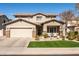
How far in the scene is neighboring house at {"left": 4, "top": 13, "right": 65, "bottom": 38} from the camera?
71.4 ft

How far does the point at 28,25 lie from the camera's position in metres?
24.5

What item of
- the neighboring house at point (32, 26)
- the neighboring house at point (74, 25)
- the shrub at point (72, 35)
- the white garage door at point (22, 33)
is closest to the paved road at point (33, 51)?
the white garage door at point (22, 33)

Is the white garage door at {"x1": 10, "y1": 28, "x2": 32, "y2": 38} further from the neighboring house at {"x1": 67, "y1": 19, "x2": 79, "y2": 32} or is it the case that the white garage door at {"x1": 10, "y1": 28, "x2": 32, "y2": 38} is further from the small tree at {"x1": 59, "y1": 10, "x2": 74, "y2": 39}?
the neighboring house at {"x1": 67, "y1": 19, "x2": 79, "y2": 32}

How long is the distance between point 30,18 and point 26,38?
4753 mm

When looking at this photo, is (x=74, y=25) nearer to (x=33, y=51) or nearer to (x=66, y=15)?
(x=66, y=15)

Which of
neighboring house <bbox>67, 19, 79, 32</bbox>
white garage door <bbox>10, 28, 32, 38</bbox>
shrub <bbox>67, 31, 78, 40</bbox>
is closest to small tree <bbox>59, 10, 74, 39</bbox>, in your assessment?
neighboring house <bbox>67, 19, 79, 32</bbox>

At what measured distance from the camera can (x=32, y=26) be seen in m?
24.8

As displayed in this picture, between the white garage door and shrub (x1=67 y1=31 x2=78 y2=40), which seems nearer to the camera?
the white garage door

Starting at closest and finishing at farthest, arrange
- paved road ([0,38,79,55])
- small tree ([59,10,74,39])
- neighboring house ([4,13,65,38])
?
paved road ([0,38,79,55]), small tree ([59,10,74,39]), neighboring house ([4,13,65,38])

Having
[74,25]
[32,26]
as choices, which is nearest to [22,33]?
[32,26]

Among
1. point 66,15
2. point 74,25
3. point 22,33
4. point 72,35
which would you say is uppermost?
point 66,15
